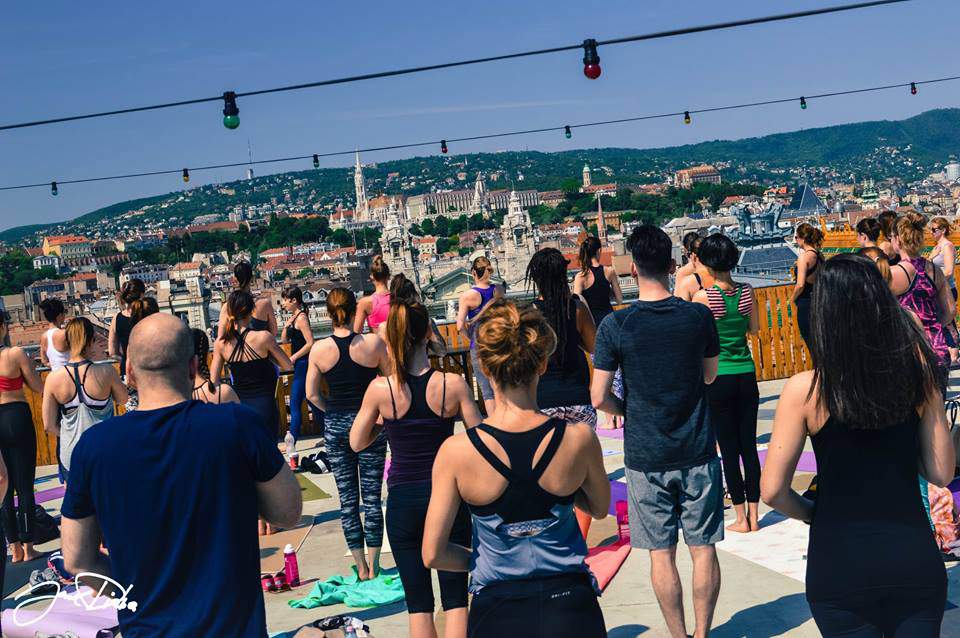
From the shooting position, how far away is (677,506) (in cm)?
400

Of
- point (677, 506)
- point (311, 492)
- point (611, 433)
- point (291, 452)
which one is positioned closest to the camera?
point (677, 506)

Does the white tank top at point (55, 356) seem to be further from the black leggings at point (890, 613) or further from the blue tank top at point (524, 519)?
the black leggings at point (890, 613)

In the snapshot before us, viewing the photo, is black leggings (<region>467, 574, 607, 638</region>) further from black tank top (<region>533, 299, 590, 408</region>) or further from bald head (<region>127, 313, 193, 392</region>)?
black tank top (<region>533, 299, 590, 408</region>)

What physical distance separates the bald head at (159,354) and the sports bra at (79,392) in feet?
12.2

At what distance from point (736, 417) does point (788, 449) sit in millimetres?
3014

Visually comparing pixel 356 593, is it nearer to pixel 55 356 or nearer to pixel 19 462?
pixel 19 462

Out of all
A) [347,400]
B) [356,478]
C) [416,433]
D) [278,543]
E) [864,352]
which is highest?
[864,352]

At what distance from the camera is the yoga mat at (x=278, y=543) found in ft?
19.9

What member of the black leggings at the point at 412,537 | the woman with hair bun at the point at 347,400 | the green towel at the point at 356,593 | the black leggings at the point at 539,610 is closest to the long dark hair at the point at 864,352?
the black leggings at the point at 539,610

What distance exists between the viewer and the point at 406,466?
388cm

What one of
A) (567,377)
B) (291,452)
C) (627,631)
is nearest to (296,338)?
(291,452)

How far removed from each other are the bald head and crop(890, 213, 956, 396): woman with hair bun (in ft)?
14.7

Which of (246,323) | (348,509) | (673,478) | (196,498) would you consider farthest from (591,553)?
(196,498)

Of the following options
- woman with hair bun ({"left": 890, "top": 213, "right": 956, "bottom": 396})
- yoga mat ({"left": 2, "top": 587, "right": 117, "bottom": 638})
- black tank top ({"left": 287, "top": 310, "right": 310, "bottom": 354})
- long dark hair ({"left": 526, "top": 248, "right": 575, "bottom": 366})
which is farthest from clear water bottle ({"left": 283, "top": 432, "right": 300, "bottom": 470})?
woman with hair bun ({"left": 890, "top": 213, "right": 956, "bottom": 396})
